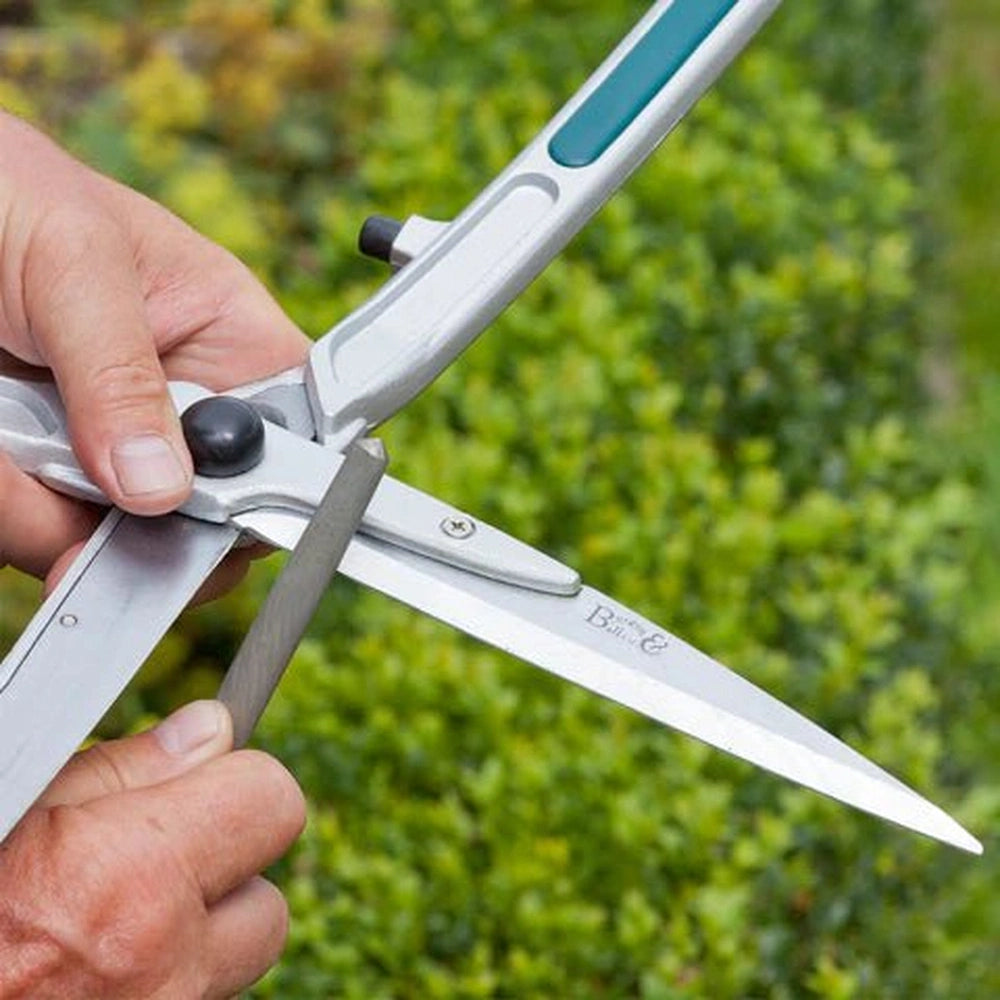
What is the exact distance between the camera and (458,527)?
1.75 metres

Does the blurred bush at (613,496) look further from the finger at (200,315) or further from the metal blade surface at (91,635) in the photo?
the metal blade surface at (91,635)

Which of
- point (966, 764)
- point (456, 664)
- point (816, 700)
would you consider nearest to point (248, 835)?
point (456, 664)

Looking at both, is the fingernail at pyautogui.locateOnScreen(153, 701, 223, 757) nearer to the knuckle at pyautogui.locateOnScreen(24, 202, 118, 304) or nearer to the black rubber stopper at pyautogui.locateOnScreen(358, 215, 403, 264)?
the knuckle at pyautogui.locateOnScreen(24, 202, 118, 304)

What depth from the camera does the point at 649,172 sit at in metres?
3.90

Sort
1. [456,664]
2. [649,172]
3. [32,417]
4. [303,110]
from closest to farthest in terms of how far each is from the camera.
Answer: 1. [32,417]
2. [456,664]
3. [649,172]
4. [303,110]

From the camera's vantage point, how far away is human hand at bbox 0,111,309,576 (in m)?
1.73

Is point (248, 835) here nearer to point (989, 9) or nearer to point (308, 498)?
point (308, 498)

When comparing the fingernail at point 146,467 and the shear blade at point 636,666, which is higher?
the fingernail at point 146,467

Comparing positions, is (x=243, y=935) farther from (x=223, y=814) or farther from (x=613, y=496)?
(x=613, y=496)

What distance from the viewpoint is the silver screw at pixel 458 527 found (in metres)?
1.74

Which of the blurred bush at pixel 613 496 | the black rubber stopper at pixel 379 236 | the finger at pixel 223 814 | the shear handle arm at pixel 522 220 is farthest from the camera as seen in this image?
the blurred bush at pixel 613 496

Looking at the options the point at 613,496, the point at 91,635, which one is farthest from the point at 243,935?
the point at 613,496

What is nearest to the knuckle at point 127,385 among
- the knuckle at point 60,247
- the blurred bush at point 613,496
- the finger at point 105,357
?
the finger at point 105,357

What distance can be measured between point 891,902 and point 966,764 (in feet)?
1.25
